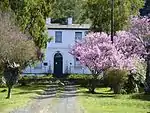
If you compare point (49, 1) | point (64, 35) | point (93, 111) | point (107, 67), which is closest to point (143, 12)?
point (64, 35)

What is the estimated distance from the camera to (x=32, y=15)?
55.8m

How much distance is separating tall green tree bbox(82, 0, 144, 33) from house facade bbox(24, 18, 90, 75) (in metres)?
7.57

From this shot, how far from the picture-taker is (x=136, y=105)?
98.6 feet

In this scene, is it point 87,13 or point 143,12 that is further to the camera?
point 143,12

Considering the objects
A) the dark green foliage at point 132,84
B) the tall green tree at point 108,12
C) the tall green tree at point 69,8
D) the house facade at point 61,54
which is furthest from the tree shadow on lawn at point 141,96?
the tall green tree at point 69,8

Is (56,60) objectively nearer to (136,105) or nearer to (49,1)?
(49,1)

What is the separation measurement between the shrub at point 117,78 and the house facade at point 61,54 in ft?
102

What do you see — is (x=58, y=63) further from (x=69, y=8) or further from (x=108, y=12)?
(x=69, y=8)

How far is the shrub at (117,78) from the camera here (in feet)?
134

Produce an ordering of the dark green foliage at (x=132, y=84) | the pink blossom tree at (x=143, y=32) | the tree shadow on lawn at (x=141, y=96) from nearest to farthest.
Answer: the tree shadow on lawn at (x=141, y=96), the dark green foliage at (x=132, y=84), the pink blossom tree at (x=143, y=32)

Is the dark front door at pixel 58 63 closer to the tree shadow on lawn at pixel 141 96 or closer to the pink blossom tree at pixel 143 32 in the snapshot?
the pink blossom tree at pixel 143 32

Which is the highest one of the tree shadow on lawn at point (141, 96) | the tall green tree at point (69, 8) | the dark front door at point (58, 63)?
the tall green tree at point (69, 8)

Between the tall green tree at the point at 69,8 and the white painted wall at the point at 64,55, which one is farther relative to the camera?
the tall green tree at the point at 69,8

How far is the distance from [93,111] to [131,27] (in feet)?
73.2
